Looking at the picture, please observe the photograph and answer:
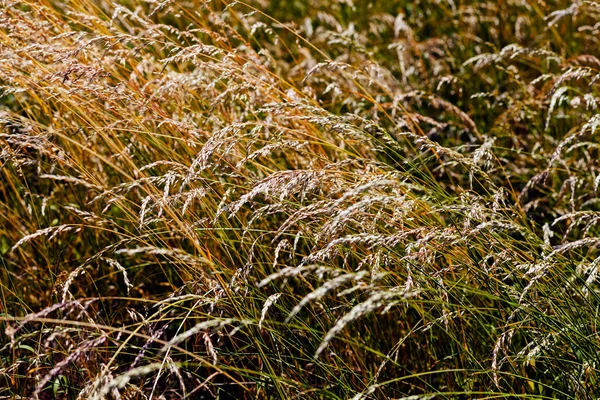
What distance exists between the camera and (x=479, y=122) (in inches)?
140

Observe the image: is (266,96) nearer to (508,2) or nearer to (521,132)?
(521,132)

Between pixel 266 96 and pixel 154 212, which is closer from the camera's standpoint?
pixel 154 212

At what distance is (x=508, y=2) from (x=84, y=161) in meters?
2.63

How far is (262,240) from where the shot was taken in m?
2.46

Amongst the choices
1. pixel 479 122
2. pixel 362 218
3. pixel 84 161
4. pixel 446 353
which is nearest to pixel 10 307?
pixel 84 161

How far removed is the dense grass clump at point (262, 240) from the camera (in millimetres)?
1778

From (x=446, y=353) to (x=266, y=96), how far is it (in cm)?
107

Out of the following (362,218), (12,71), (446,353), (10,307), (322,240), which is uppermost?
(12,71)

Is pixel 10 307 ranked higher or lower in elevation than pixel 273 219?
lower

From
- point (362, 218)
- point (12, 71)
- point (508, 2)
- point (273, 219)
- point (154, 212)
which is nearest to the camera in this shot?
point (362, 218)

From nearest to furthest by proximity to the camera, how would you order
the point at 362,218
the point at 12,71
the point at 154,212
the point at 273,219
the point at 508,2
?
1. the point at 362,218
2. the point at 12,71
3. the point at 154,212
4. the point at 273,219
5. the point at 508,2

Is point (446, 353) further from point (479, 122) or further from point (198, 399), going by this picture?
point (479, 122)

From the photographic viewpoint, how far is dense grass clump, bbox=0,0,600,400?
5.83 ft

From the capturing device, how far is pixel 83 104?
2.19 metres
